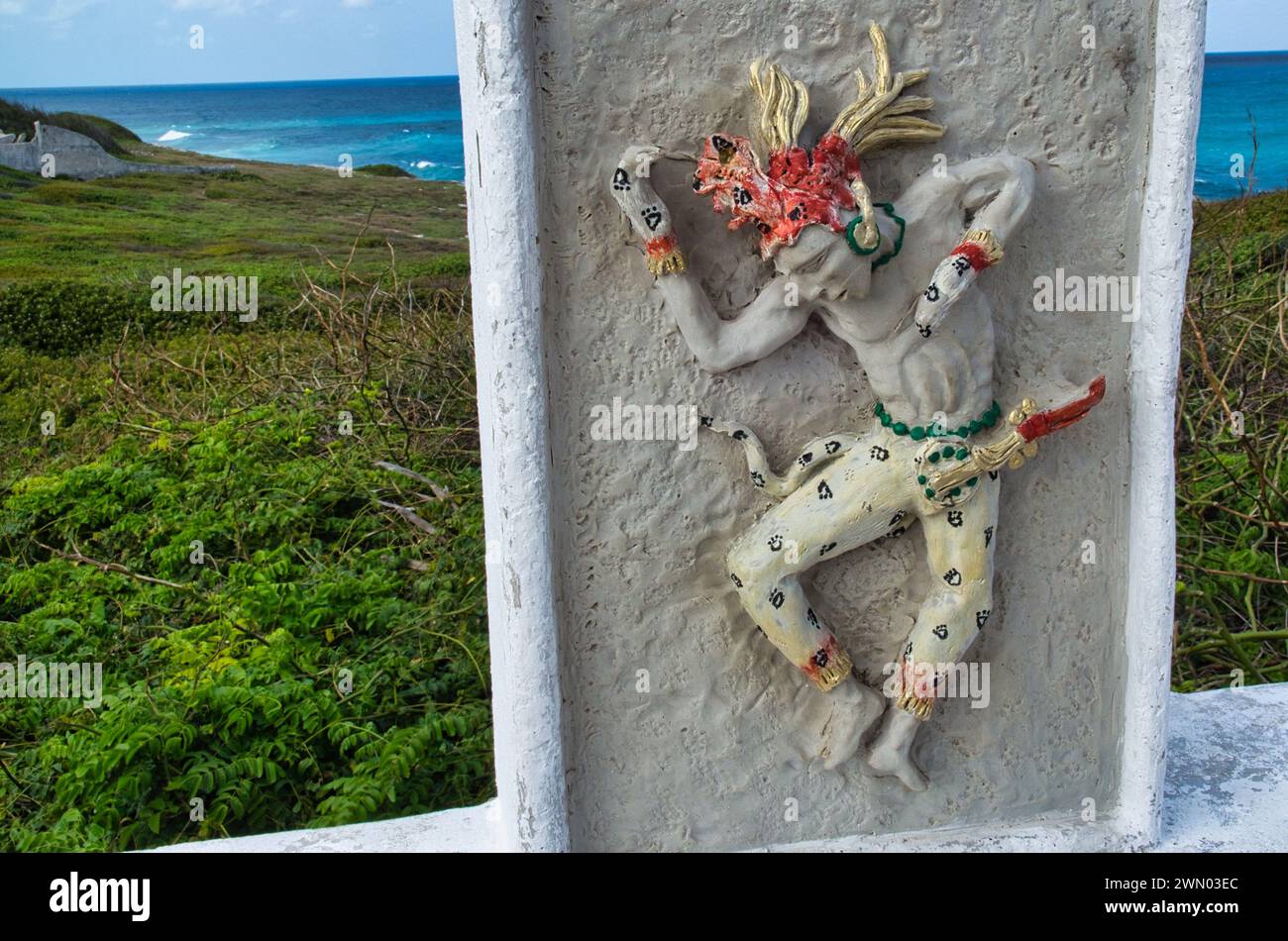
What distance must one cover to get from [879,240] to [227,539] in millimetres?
2947

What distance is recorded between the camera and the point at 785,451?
220 centimetres

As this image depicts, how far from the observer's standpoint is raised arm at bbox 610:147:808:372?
1.98 m

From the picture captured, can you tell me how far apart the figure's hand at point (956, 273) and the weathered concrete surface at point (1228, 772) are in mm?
1083

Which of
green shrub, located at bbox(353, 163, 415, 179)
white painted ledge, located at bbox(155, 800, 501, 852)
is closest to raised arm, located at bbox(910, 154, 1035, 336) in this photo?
white painted ledge, located at bbox(155, 800, 501, 852)

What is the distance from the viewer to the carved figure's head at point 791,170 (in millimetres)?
1962

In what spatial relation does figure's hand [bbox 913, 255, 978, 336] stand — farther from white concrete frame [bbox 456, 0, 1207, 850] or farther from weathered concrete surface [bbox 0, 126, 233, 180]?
weathered concrete surface [bbox 0, 126, 233, 180]

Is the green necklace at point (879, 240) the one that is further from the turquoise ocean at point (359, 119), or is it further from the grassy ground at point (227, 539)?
the turquoise ocean at point (359, 119)

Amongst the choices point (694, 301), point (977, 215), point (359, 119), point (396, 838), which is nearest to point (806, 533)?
point (694, 301)

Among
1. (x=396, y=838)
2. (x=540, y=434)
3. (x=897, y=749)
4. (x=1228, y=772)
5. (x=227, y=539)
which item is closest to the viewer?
(x=540, y=434)

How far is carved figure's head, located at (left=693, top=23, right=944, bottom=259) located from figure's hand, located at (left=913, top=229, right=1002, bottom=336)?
127 millimetres

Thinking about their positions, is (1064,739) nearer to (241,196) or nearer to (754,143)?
(754,143)

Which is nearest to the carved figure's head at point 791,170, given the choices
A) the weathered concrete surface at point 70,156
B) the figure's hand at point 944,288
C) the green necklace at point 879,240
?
the green necklace at point 879,240

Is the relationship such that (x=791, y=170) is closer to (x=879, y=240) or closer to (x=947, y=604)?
(x=879, y=240)

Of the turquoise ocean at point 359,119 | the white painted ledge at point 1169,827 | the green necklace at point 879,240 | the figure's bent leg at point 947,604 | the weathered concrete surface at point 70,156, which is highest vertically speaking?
the turquoise ocean at point 359,119
